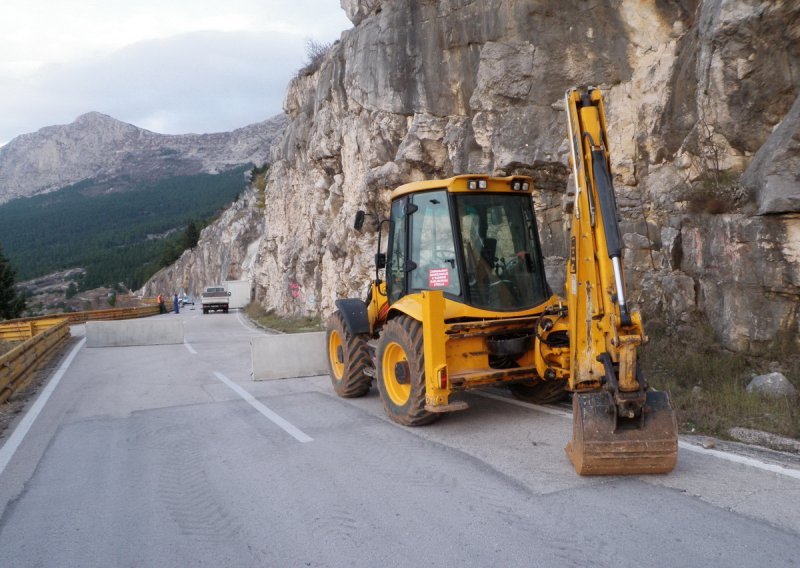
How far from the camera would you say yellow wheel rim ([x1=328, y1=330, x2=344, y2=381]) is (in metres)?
9.66

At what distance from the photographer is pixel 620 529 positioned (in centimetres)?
406

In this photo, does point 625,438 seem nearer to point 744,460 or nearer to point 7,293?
point 744,460

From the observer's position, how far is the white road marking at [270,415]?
6.91 m

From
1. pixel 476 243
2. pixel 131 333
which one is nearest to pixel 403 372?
pixel 476 243

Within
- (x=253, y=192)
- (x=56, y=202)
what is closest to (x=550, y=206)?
(x=253, y=192)

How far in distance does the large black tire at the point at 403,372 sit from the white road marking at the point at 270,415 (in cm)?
110

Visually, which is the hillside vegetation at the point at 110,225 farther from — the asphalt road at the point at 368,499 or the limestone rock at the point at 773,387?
the limestone rock at the point at 773,387

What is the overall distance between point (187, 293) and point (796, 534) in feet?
261

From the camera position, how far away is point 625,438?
488cm

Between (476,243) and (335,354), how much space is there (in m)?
3.71

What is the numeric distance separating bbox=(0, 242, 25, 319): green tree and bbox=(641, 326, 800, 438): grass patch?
39577mm

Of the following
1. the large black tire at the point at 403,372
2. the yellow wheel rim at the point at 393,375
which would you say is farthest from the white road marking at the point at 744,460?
the yellow wheel rim at the point at 393,375

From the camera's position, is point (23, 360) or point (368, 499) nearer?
point (368, 499)

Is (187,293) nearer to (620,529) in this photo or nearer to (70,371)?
(70,371)
